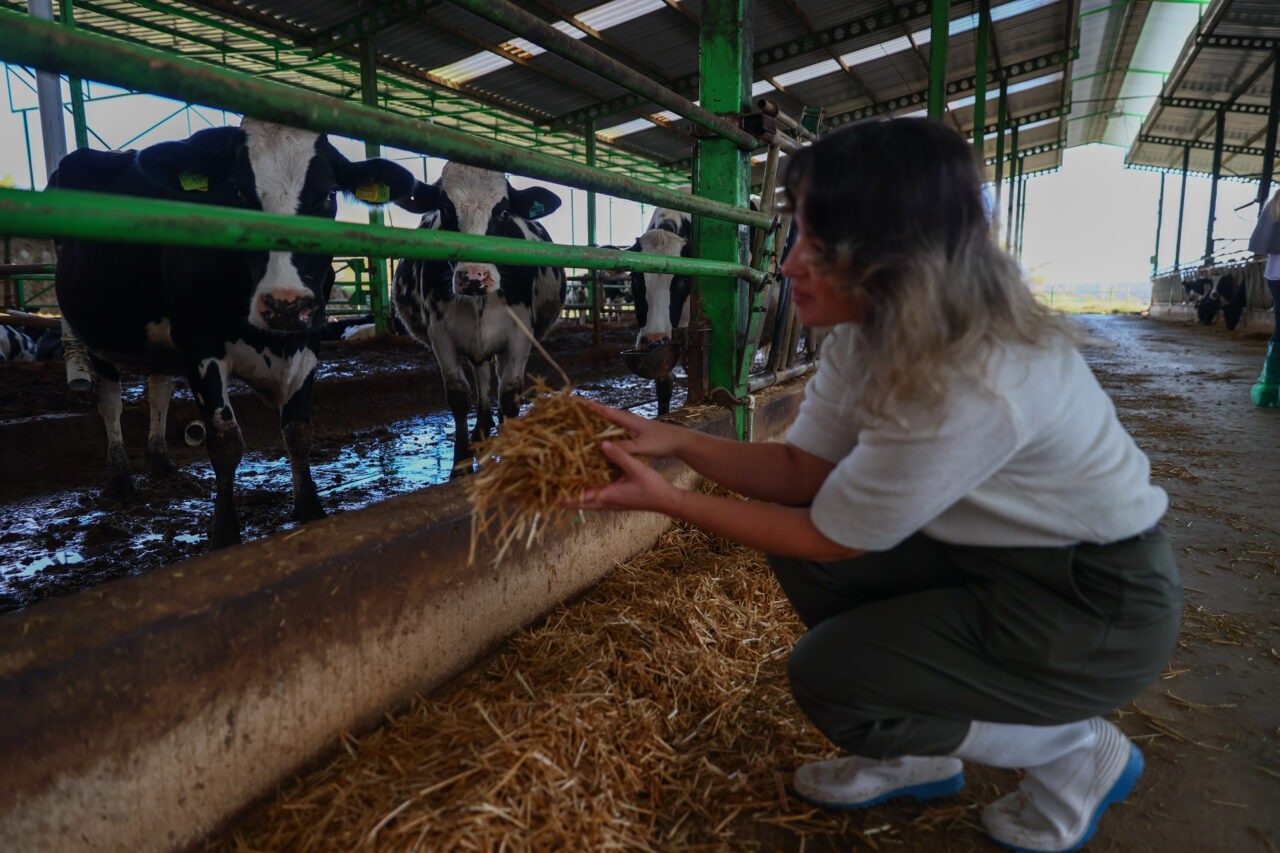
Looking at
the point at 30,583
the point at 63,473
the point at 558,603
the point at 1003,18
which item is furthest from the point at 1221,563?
the point at 1003,18

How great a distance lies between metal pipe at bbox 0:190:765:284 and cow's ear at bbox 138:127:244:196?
6.71ft

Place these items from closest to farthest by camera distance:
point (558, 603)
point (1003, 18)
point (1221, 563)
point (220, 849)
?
point (220, 849) → point (558, 603) → point (1221, 563) → point (1003, 18)

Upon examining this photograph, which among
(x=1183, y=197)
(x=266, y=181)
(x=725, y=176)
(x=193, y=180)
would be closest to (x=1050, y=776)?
(x=725, y=176)

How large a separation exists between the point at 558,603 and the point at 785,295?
327 centimetres

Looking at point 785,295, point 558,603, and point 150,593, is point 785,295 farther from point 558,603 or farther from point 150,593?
point 150,593

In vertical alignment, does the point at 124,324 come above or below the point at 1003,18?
below

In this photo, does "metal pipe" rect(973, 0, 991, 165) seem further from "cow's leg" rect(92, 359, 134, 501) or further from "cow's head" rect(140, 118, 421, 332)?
"cow's leg" rect(92, 359, 134, 501)

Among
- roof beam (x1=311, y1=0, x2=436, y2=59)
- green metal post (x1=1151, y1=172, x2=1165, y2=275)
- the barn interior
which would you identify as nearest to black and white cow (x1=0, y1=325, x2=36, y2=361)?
the barn interior

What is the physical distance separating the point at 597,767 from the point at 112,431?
12.8ft

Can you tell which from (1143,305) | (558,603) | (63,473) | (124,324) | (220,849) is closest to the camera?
(220,849)

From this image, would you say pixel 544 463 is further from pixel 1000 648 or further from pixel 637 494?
pixel 1000 648

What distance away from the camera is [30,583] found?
2.72 metres

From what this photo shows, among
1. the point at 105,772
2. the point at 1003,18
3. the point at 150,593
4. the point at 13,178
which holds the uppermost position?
the point at 1003,18

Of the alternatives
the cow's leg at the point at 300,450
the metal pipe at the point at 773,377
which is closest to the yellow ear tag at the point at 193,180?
the cow's leg at the point at 300,450
